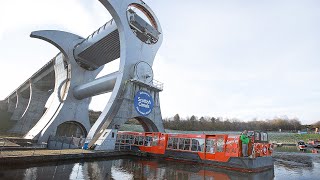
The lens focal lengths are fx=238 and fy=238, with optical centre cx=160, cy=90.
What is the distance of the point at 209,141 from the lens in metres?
18.8

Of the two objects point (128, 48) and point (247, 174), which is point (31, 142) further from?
point (247, 174)

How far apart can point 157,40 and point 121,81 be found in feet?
28.0

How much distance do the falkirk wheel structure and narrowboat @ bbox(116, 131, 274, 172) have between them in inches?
143

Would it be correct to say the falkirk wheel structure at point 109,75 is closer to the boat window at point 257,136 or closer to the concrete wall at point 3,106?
the boat window at point 257,136

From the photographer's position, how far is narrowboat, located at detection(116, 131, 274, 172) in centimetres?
1644

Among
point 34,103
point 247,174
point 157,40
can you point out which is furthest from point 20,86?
point 247,174

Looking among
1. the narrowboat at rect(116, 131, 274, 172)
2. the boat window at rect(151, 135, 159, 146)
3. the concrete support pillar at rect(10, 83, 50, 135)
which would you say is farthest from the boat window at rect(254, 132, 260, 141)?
the concrete support pillar at rect(10, 83, 50, 135)

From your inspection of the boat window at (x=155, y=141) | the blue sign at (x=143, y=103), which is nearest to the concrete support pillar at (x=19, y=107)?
the blue sign at (x=143, y=103)

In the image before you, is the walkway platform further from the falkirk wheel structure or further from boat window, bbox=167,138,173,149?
boat window, bbox=167,138,173,149

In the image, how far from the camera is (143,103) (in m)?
27.2

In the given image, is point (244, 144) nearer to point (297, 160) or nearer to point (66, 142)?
point (297, 160)

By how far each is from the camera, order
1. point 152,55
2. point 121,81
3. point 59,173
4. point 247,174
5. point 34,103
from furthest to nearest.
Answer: point 34,103 → point 152,55 → point 121,81 → point 247,174 → point 59,173

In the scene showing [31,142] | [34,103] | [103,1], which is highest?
[103,1]

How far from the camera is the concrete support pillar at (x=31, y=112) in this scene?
184 feet
